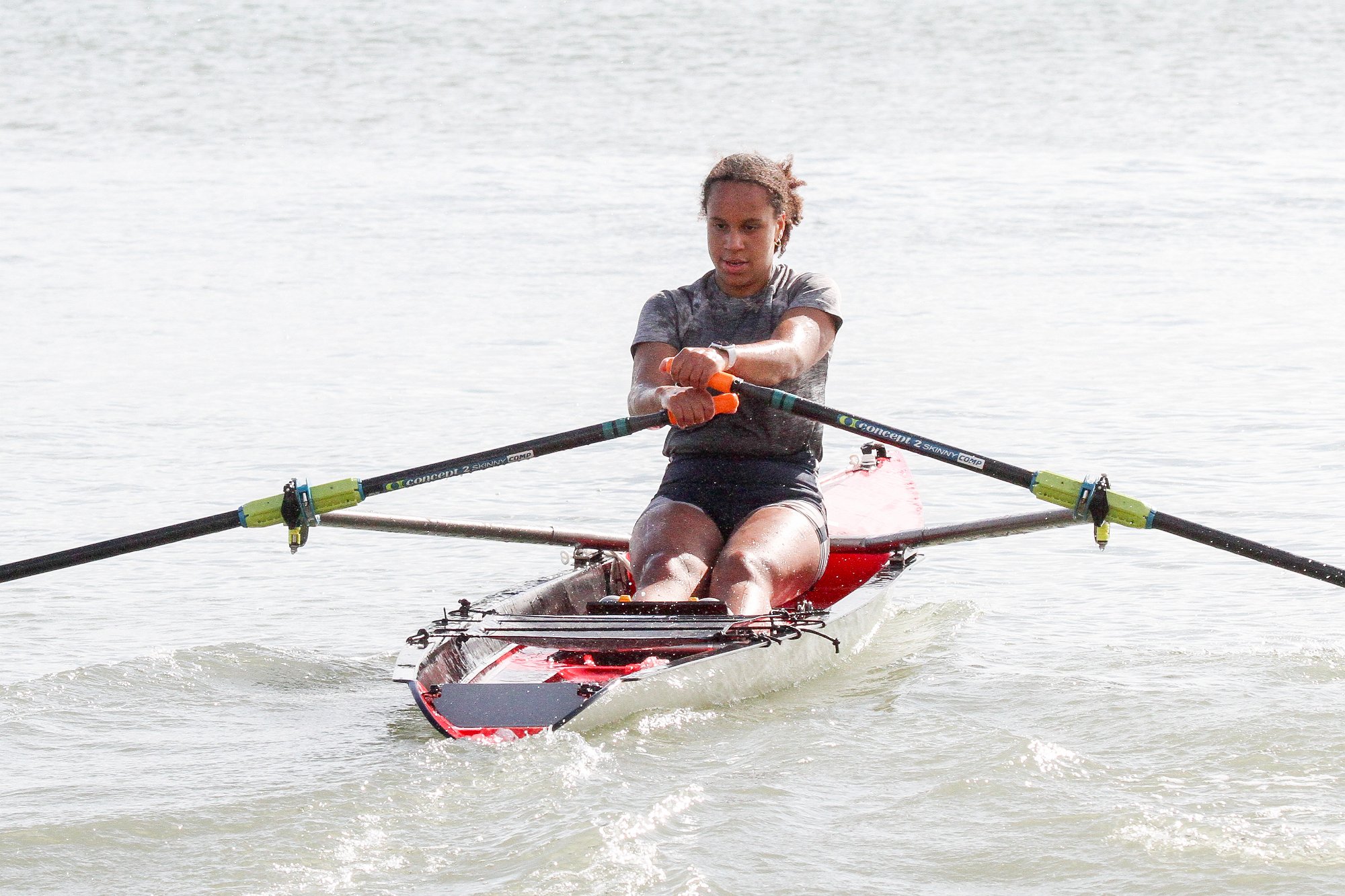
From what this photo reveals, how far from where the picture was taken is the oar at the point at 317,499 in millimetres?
5586

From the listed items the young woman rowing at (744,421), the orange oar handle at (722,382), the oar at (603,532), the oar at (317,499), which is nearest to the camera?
the orange oar handle at (722,382)

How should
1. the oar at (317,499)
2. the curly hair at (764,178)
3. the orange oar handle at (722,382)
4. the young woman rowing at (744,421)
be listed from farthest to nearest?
the curly hair at (764,178) → the young woman rowing at (744,421) → the oar at (317,499) → the orange oar handle at (722,382)

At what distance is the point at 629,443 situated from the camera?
10000 mm

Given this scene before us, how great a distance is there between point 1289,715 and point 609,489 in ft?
13.7

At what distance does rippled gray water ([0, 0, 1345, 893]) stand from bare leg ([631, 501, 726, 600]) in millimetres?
463

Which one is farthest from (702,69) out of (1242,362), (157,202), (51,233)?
(1242,362)

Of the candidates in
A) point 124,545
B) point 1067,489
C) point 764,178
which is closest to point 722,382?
point 764,178

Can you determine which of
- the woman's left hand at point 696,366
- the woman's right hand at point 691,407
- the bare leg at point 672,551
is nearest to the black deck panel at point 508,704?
the bare leg at point 672,551

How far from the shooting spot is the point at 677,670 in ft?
17.0

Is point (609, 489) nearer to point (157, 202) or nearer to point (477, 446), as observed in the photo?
point (477, 446)

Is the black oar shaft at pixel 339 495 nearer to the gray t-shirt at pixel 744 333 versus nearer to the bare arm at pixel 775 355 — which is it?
the bare arm at pixel 775 355

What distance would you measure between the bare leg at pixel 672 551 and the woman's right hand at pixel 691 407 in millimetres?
516

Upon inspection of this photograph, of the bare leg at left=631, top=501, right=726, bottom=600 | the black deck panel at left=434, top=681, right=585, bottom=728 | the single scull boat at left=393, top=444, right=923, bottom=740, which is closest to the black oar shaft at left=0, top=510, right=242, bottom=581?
the single scull boat at left=393, top=444, right=923, bottom=740

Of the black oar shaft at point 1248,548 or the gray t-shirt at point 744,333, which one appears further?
the gray t-shirt at point 744,333
